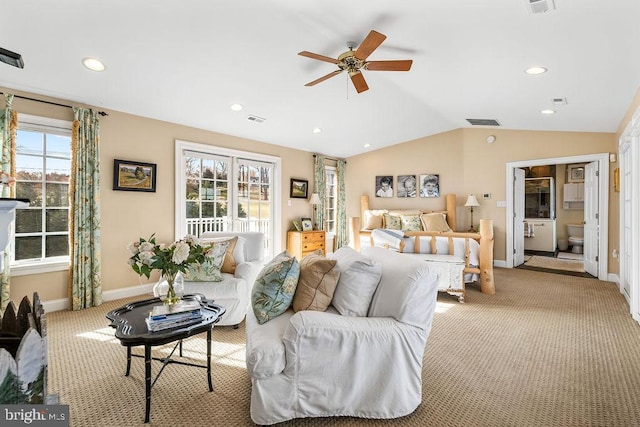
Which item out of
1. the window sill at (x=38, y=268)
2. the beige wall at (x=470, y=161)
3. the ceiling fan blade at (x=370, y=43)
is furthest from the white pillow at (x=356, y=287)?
the beige wall at (x=470, y=161)

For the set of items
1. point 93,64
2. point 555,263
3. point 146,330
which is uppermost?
point 93,64

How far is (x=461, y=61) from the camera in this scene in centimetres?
331

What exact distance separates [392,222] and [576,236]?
5135 millimetres

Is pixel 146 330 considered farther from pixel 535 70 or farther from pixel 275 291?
pixel 535 70

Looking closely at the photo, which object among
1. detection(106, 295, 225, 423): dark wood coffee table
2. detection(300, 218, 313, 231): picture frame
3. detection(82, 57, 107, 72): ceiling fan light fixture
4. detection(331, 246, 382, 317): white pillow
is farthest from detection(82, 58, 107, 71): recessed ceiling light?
detection(300, 218, 313, 231): picture frame

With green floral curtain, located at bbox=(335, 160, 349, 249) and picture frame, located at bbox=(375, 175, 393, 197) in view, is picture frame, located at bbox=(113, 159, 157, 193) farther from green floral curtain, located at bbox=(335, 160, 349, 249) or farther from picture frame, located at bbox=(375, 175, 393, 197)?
picture frame, located at bbox=(375, 175, 393, 197)

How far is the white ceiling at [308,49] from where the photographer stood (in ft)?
8.22

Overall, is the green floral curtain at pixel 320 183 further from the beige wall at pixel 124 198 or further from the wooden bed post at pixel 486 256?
the wooden bed post at pixel 486 256

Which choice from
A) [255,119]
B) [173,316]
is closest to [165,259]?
[173,316]

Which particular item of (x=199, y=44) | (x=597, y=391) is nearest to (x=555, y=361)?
(x=597, y=391)

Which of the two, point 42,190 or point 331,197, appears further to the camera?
point 331,197

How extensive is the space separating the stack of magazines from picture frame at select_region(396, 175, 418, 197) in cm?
598

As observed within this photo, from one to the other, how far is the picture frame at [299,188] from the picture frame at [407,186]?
2187 millimetres

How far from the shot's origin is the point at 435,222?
21.2 feet
